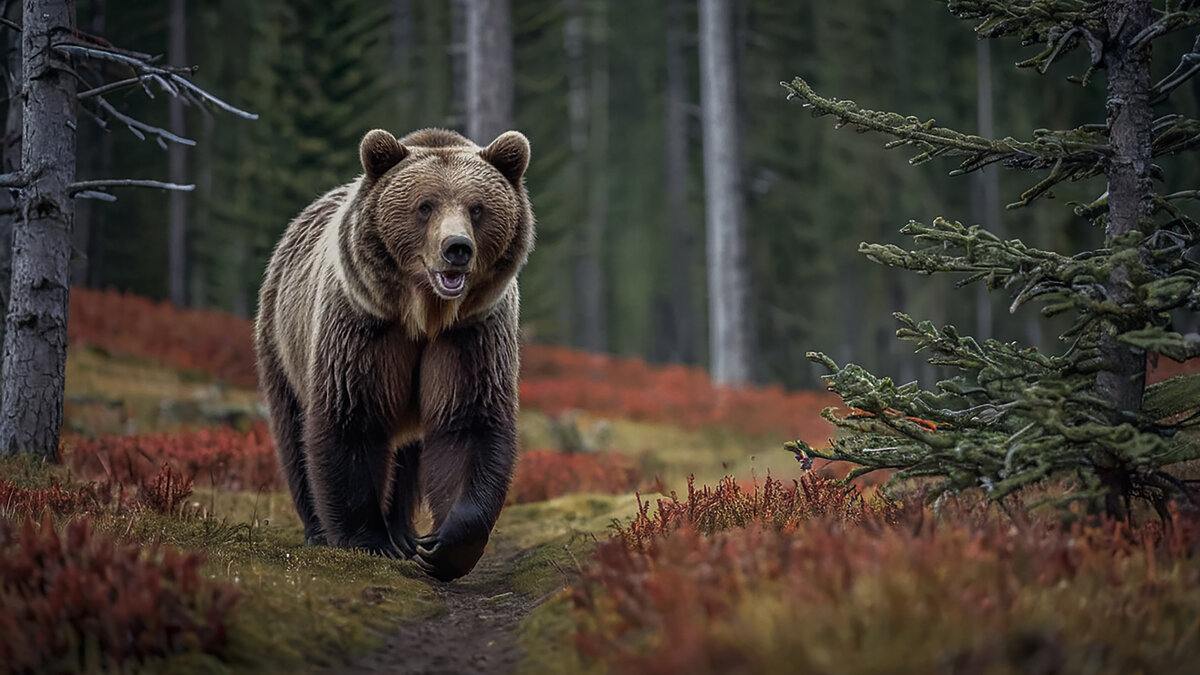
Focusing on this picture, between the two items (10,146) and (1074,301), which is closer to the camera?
(1074,301)

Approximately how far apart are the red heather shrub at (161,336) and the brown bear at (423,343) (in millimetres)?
10393

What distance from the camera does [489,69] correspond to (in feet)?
47.4

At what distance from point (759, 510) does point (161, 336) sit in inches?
545

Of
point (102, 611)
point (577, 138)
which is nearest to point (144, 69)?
point (102, 611)

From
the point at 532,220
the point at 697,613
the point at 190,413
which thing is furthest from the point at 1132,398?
the point at 190,413

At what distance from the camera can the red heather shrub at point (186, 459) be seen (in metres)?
7.98

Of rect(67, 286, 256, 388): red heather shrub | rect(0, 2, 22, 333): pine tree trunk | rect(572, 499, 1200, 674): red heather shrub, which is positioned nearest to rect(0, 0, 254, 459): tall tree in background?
rect(0, 2, 22, 333): pine tree trunk

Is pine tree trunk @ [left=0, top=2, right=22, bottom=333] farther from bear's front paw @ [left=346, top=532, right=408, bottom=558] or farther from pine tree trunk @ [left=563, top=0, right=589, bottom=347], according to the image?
pine tree trunk @ [left=563, top=0, right=589, bottom=347]

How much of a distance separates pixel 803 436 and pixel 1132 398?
9.00 metres

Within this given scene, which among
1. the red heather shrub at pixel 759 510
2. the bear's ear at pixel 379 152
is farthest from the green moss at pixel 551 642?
the bear's ear at pixel 379 152

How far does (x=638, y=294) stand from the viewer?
43000 millimetres

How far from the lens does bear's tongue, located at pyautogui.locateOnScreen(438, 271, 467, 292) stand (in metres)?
5.61

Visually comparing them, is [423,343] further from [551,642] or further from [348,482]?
[551,642]

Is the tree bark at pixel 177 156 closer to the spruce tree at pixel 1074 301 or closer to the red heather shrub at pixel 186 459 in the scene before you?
the red heather shrub at pixel 186 459
